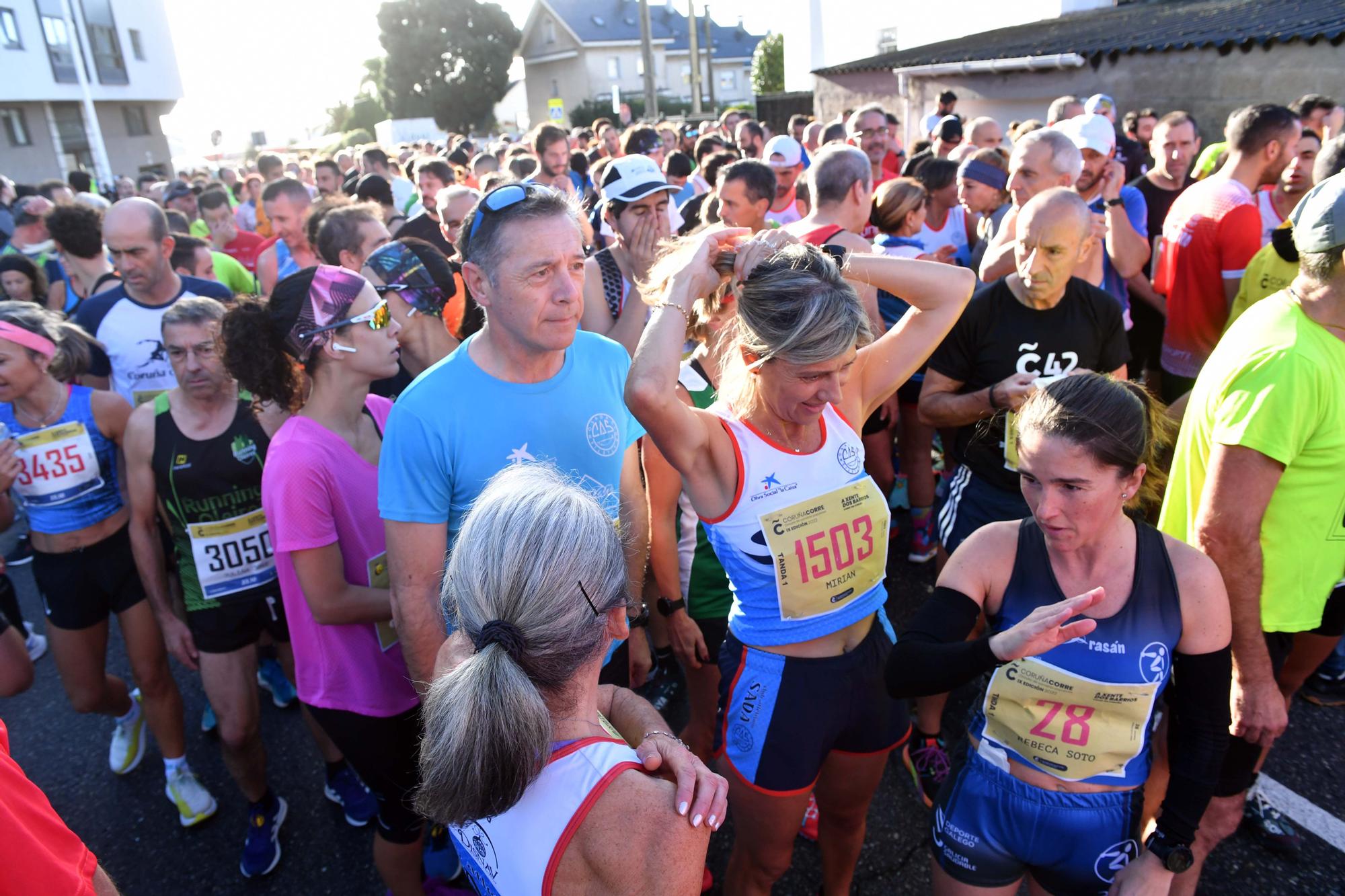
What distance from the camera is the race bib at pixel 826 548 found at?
2209 millimetres

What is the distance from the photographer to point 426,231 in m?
5.69

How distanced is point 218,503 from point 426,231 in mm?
3205

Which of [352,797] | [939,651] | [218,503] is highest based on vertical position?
[218,503]

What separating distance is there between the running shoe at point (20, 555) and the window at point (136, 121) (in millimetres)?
35354

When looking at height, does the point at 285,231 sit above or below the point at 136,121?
below

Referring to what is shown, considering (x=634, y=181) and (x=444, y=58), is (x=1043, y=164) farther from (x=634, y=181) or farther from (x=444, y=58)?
(x=444, y=58)

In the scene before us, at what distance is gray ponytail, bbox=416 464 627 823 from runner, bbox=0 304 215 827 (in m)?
2.65

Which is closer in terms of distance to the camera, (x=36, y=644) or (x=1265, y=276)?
(x=1265, y=276)

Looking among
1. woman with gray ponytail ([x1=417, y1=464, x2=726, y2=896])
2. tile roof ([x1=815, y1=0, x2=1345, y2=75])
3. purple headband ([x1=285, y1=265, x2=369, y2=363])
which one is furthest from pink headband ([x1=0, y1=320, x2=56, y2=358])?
tile roof ([x1=815, y1=0, x2=1345, y2=75])

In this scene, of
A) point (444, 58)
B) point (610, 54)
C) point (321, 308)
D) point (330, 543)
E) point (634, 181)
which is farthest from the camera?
point (610, 54)

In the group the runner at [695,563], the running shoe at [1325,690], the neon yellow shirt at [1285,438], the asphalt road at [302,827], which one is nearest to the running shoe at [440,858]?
the asphalt road at [302,827]

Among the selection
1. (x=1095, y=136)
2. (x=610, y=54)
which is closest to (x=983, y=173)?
(x=1095, y=136)

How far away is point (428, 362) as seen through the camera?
370 centimetres

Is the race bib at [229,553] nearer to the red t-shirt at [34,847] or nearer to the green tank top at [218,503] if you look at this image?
the green tank top at [218,503]
